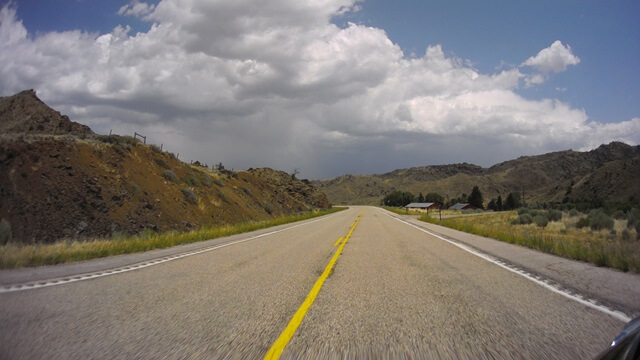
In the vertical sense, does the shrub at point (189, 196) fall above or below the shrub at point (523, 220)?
above

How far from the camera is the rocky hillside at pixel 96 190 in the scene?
683 inches

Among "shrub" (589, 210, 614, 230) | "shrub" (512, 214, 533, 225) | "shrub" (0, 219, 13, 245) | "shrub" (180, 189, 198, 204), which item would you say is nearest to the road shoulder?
"shrub" (0, 219, 13, 245)

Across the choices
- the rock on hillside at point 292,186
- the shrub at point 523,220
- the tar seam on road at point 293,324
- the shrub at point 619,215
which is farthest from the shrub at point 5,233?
the rock on hillside at point 292,186

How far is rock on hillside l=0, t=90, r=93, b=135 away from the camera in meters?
37.3

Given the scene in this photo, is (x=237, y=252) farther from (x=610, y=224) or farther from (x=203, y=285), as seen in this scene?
(x=610, y=224)

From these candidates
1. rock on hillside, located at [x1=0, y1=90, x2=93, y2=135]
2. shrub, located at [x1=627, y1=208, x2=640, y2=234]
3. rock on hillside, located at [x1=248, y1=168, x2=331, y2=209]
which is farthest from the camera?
rock on hillside, located at [x1=248, y1=168, x2=331, y2=209]

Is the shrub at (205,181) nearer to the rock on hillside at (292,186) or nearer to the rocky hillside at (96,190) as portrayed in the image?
the rocky hillside at (96,190)

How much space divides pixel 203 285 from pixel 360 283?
2885 millimetres

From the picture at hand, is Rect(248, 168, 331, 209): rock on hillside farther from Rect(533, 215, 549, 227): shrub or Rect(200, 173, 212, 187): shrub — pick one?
Rect(533, 215, 549, 227): shrub

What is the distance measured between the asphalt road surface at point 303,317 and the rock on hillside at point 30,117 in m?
34.7

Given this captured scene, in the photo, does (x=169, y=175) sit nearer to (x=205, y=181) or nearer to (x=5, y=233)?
(x=205, y=181)

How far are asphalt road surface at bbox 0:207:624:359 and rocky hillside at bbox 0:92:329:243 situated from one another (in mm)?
11838

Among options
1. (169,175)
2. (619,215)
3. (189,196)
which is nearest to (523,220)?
(619,215)

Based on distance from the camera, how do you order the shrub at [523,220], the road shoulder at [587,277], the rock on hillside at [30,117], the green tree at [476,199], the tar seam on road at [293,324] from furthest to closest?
the green tree at [476,199]
the shrub at [523,220]
the rock on hillside at [30,117]
the road shoulder at [587,277]
the tar seam on road at [293,324]
